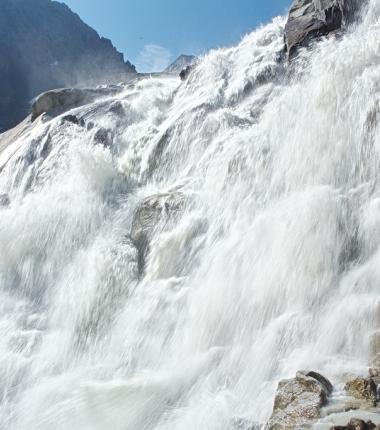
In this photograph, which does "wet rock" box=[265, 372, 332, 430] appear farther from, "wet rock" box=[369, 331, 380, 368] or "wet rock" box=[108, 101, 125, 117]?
"wet rock" box=[108, 101, 125, 117]

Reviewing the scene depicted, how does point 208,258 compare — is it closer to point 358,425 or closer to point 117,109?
point 358,425

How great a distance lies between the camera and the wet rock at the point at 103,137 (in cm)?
1844

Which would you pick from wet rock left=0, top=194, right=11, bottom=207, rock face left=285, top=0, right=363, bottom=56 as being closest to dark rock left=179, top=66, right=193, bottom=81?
rock face left=285, top=0, right=363, bottom=56

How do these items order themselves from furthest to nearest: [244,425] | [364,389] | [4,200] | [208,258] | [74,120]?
[74,120] < [4,200] < [208,258] < [244,425] < [364,389]

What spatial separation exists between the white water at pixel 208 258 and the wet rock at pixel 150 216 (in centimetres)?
23

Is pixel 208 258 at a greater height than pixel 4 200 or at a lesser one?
lesser

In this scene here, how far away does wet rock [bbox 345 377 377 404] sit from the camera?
6605 mm

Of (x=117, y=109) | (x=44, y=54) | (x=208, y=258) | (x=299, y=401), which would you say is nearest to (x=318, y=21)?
(x=117, y=109)

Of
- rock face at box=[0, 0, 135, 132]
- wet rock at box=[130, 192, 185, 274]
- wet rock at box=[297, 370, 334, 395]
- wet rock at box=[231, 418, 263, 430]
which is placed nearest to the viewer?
wet rock at box=[297, 370, 334, 395]

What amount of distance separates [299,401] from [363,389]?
0.69 metres

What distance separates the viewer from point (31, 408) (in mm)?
10344

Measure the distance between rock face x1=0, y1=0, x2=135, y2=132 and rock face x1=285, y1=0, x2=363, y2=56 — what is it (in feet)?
125

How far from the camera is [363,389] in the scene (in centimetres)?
673

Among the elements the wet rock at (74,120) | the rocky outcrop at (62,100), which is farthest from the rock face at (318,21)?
the rocky outcrop at (62,100)
